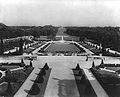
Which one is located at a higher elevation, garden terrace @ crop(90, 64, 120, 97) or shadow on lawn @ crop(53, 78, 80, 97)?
garden terrace @ crop(90, 64, 120, 97)

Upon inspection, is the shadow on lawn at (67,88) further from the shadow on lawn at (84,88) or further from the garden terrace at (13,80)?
the garden terrace at (13,80)

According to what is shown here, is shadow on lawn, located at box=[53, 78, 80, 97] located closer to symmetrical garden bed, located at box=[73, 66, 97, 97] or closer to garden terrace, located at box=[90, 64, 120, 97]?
symmetrical garden bed, located at box=[73, 66, 97, 97]

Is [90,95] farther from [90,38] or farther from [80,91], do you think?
[90,38]

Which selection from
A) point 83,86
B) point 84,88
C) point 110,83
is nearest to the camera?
point 84,88

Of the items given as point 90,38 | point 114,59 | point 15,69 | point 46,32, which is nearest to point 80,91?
point 15,69

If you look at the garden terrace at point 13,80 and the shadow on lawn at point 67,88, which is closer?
the garden terrace at point 13,80

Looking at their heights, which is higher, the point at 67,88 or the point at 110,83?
the point at 110,83

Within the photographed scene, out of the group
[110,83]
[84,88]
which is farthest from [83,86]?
[110,83]

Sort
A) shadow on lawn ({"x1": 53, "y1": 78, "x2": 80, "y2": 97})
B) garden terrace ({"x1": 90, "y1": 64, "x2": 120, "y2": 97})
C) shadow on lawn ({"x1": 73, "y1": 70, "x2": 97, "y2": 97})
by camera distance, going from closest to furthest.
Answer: shadow on lawn ({"x1": 73, "y1": 70, "x2": 97, "y2": 97}), shadow on lawn ({"x1": 53, "y1": 78, "x2": 80, "y2": 97}), garden terrace ({"x1": 90, "y1": 64, "x2": 120, "y2": 97})

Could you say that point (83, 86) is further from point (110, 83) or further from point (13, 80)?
point (13, 80)

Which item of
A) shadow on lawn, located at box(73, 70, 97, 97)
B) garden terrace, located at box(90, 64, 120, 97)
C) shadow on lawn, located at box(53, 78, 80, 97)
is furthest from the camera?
garden terrace, located at box(90, 64, 120, 97)

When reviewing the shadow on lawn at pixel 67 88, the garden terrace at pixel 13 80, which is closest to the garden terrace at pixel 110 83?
the shadow on lawn at pixel 67 88

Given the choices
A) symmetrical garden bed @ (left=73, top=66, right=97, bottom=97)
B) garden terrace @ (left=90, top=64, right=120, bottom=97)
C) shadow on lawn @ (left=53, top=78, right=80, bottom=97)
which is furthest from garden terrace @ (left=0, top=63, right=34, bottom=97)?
garden terrace @ (left=90, top=64, right=120, bottom=97)
